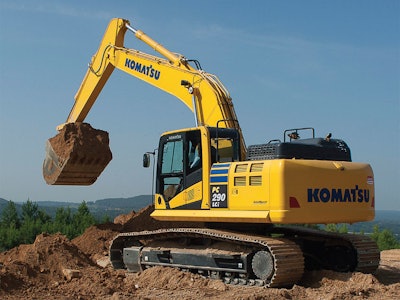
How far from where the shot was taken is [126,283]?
1098 centimetres

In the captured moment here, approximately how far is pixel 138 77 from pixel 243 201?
250 inches

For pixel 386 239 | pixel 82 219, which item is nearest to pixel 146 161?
pixel 82 219

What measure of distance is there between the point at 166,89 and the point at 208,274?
17.1 feet

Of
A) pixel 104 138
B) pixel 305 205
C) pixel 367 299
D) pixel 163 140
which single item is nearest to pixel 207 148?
pixel 163 140

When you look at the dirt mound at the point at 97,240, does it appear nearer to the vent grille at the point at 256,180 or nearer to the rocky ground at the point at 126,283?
the rocky ground at the point at 126,283

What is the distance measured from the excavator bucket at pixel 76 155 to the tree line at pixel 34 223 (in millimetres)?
5701

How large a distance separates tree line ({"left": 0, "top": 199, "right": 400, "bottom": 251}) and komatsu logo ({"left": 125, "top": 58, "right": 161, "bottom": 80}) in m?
8.80

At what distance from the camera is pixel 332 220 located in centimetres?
1062

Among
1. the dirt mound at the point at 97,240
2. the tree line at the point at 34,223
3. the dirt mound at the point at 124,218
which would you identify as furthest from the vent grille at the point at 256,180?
the tree line at the point at 34,223

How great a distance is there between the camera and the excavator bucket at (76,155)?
16523 millimetres

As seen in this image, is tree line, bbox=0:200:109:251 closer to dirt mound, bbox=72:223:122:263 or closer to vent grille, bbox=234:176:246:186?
dirt mound, bbox=72:223:122:263

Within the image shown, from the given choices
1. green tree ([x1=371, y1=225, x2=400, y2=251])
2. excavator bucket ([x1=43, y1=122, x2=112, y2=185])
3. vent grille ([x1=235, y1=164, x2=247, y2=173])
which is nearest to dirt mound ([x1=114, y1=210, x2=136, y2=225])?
excavator bucket ([x1=43, y1=122, x2=112, y2=185])

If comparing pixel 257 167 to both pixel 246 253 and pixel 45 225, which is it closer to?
pixel 246 253

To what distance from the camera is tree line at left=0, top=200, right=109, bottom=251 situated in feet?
75.7
